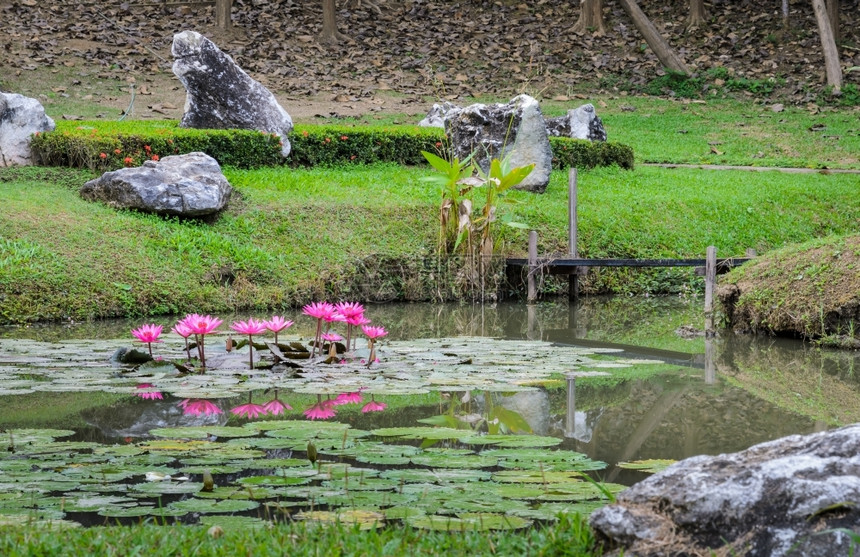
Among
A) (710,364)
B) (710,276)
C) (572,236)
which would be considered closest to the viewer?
(710,364)

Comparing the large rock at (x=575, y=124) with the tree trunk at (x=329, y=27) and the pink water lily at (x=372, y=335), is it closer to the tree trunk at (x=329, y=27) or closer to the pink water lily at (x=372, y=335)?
the tree trunk at (x=329, y=27)

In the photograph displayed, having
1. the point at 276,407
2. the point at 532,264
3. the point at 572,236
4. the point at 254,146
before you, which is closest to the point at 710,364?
the point at 276,407

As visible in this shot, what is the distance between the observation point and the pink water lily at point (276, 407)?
6336 millimetres

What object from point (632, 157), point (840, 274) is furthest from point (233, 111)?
point (840, 274)

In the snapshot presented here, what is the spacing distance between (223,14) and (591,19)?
10174 millimetres

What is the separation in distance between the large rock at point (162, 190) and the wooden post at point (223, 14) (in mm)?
16123

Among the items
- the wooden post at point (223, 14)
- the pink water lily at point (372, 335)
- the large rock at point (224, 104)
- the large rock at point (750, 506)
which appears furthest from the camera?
the wooden post at point (223, 14)

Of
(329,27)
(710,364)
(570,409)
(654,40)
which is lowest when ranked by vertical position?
(710,364)

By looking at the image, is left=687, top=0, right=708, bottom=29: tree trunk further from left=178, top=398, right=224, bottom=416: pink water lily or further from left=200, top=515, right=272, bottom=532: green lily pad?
left=200, top=515, right=272, bottom=532: green lily pad

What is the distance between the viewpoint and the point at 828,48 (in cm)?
2647

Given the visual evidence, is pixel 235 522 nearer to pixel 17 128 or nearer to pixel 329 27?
pixel 17 128

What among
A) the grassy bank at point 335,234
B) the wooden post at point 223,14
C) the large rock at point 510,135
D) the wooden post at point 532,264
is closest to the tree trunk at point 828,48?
the grassy bank at point 335,234

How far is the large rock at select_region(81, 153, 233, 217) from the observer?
13109mm

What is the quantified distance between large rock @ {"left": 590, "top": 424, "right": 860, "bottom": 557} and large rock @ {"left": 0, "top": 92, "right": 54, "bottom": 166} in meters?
13.5
